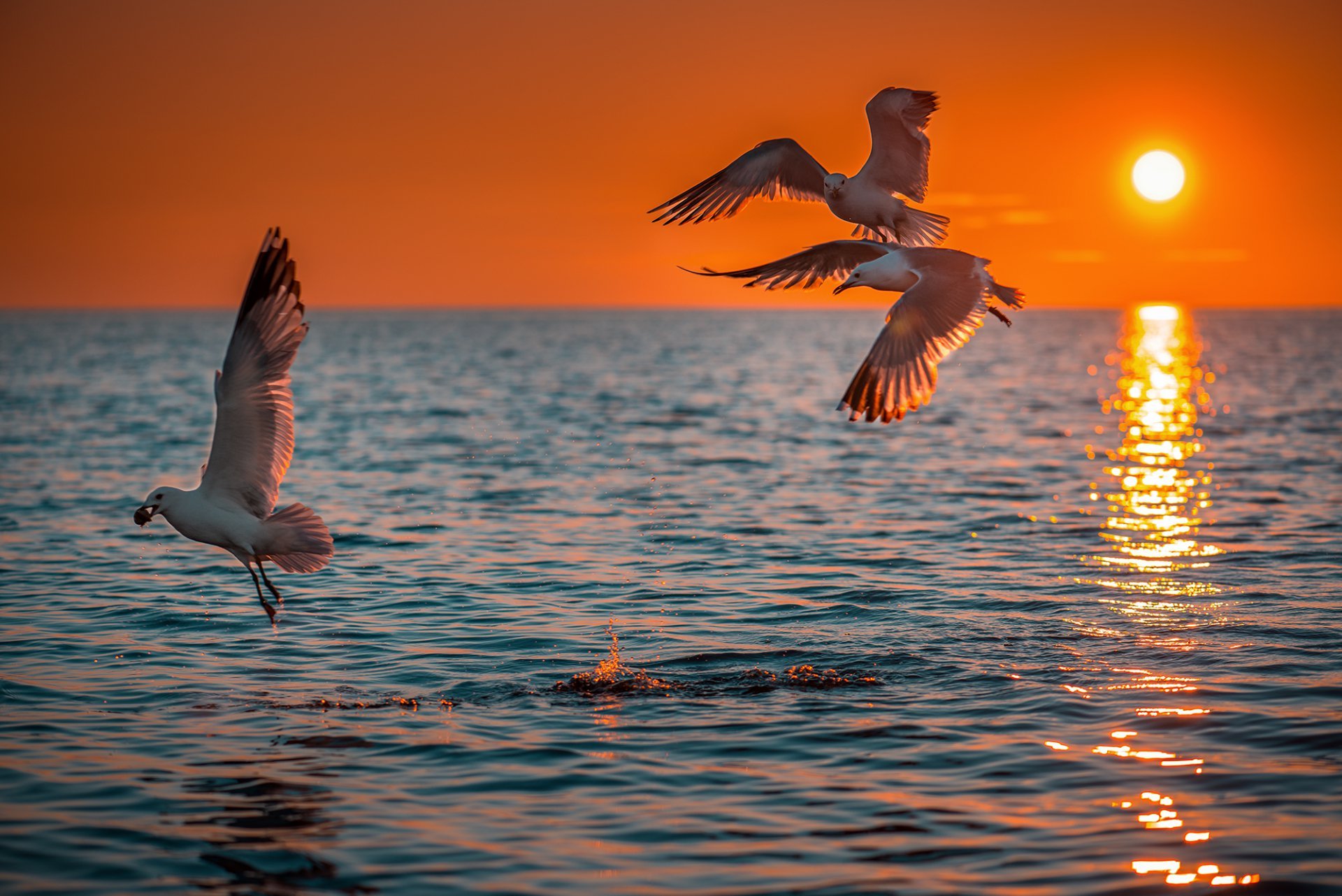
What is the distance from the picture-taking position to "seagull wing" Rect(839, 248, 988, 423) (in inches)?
370

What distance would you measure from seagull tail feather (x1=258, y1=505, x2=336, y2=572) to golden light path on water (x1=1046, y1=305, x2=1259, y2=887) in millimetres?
5613

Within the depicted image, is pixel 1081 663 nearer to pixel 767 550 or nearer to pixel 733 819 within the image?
pixel 733 819

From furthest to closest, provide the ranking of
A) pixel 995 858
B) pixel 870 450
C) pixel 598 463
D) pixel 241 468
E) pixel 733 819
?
pixel 870 450
pixel 598 463
pixel 241 468
pixel 733 819
pixel 995 858

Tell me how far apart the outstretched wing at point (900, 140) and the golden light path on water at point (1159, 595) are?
4175 mm

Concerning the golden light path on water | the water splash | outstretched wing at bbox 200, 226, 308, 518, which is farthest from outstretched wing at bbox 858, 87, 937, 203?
outstretched wing at bbox 200, 226, 308, 518

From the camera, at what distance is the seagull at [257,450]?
9.98m

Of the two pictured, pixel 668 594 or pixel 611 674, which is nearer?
pixel 611 674

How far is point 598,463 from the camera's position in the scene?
2548cm

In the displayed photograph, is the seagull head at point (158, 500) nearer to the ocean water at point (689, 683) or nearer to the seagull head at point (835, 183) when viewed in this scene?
the ocean water at point (689, 683)

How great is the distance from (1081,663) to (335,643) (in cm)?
608

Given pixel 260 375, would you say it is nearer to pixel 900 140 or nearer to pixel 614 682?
pixel 614 682

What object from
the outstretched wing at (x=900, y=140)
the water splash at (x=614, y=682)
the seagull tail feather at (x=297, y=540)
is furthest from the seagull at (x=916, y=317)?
the seagull tail feather at (x=297, y=540)

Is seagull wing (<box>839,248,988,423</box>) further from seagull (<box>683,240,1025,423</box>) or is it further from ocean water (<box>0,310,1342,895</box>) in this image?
ocean water (<box>0,310,1342,895</box>)

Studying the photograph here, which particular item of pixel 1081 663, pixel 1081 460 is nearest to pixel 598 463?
pixel 1081 460
